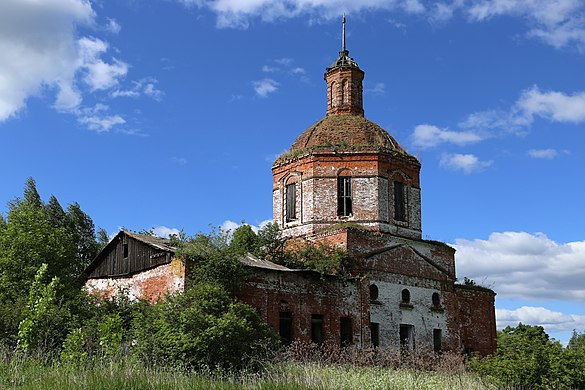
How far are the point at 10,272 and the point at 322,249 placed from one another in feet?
38.0

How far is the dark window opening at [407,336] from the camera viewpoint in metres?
27.2

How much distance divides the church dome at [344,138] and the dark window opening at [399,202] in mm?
1572

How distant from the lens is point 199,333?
17531 millimetres

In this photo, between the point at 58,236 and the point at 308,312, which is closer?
the point at 308,312

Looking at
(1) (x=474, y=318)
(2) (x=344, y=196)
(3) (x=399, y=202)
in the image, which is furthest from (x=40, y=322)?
(1) (x=474, y=318)

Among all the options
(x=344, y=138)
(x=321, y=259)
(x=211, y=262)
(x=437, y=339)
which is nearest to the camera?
(x=211, y=262)

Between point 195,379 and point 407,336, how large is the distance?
14.8m

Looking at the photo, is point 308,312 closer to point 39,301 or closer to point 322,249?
point 322,249

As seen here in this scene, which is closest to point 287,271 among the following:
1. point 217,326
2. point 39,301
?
point 217,326

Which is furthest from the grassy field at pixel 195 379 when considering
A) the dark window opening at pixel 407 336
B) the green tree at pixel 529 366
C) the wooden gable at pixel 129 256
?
the dark window opening at pixel 407 336

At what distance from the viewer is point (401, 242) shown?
28.1 m

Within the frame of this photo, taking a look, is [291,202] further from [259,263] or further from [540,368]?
[540,368]

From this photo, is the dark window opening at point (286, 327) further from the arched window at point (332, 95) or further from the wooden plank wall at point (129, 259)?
the arched window at point (332, 95)

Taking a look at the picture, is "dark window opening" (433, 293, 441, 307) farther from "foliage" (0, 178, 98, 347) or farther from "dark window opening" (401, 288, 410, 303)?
"foliage" (0, 178, 98, 347)
